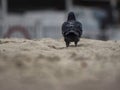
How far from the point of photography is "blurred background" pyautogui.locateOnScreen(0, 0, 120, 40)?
78.4ft

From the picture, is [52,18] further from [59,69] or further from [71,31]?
[59,69]

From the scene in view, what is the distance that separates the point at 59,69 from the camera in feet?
39.2

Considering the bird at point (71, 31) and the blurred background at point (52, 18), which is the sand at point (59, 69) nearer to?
the bird at point (71, 31)

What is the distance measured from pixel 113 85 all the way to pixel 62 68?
138cm

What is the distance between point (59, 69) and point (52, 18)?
13153mm

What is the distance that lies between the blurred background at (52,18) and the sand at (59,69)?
8.98 m

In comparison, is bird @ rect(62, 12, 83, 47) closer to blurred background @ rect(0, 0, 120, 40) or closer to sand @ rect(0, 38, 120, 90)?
sand @ rect(0, 38, 120, 90)

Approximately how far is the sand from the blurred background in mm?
8984

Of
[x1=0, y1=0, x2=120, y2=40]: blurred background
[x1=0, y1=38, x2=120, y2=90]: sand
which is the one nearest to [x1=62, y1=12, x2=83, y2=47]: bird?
[x1=0, y1=38, x2=120, y2=90]: sand

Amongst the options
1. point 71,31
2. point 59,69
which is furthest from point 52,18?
point 59,69

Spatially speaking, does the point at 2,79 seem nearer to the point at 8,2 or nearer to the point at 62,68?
the point at 62,68

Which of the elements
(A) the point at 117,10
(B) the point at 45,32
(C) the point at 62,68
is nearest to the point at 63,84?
(C) the point at 62,68

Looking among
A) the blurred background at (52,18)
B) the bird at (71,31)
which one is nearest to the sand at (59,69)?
the bird at (71,31)

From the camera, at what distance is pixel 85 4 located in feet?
85.3
